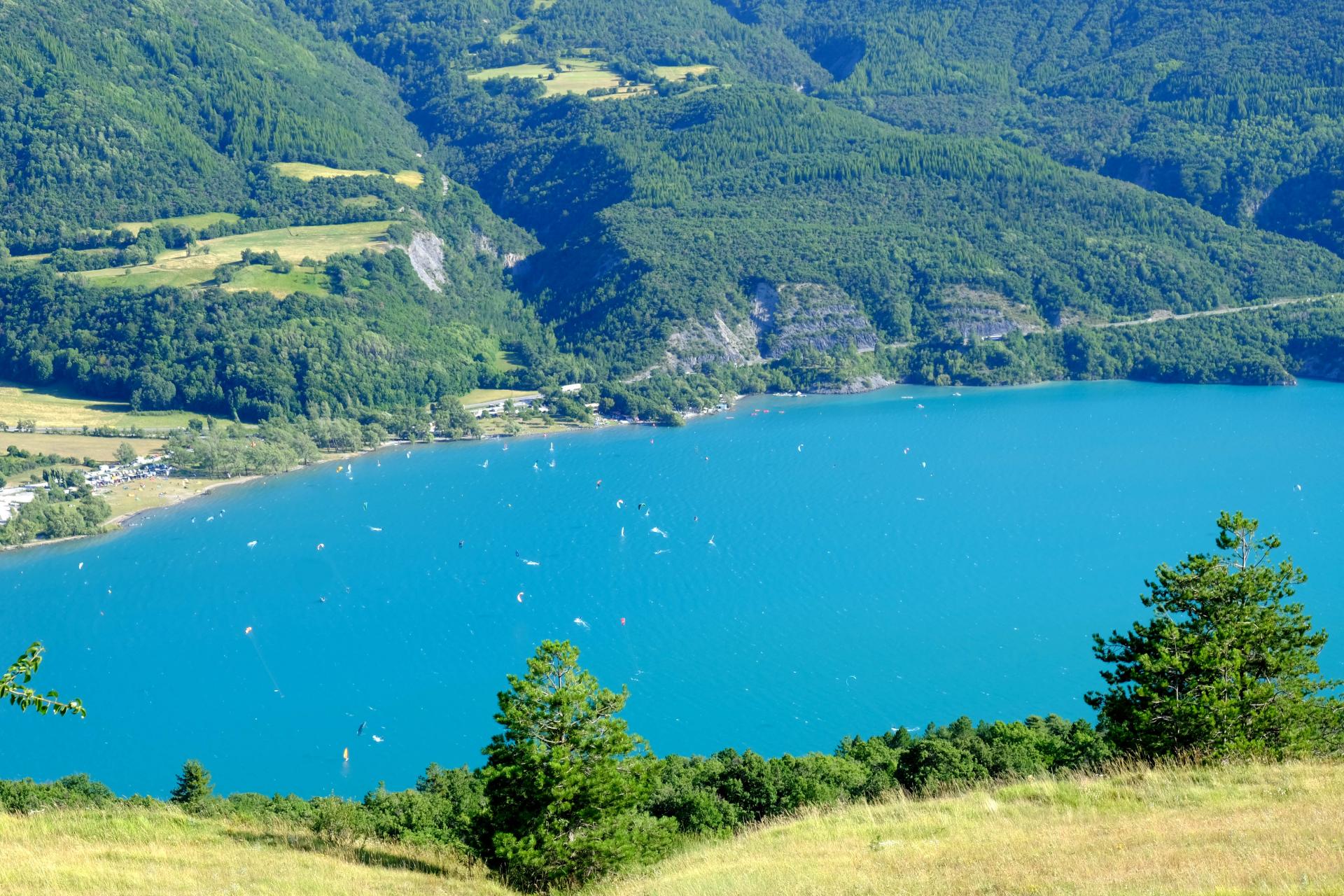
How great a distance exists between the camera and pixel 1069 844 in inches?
682

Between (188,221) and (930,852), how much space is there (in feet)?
469

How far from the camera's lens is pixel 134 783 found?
5072cm

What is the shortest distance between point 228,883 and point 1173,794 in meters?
12.8

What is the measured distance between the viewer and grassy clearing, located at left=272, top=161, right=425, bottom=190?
16025 cm

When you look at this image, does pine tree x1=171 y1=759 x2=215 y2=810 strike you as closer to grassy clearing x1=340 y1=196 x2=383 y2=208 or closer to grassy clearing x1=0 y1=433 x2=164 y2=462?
grassy clearing x1=0 y1=433 x2=164 y2=462

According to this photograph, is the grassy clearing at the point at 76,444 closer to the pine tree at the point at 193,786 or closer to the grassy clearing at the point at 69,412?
the grassy clearing at the point at 69,412

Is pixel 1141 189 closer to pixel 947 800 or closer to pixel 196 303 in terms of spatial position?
pixel 196 303

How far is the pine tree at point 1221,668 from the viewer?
2234 centimetres

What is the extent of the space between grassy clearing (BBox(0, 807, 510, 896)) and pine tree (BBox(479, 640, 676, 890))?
2.76 ft

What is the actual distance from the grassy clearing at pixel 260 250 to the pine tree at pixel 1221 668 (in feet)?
357

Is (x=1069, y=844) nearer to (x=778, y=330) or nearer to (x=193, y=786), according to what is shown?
(x=193, y=786)

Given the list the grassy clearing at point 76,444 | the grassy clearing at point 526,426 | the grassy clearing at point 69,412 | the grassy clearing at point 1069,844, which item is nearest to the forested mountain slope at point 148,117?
the grassy clearing at point 69,412

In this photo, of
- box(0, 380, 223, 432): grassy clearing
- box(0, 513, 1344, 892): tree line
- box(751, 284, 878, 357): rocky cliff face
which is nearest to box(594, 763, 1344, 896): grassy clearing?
box(0, 513, 1344, 892): tree line

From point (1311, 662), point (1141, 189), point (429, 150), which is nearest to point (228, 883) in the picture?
point (1311, 662)
